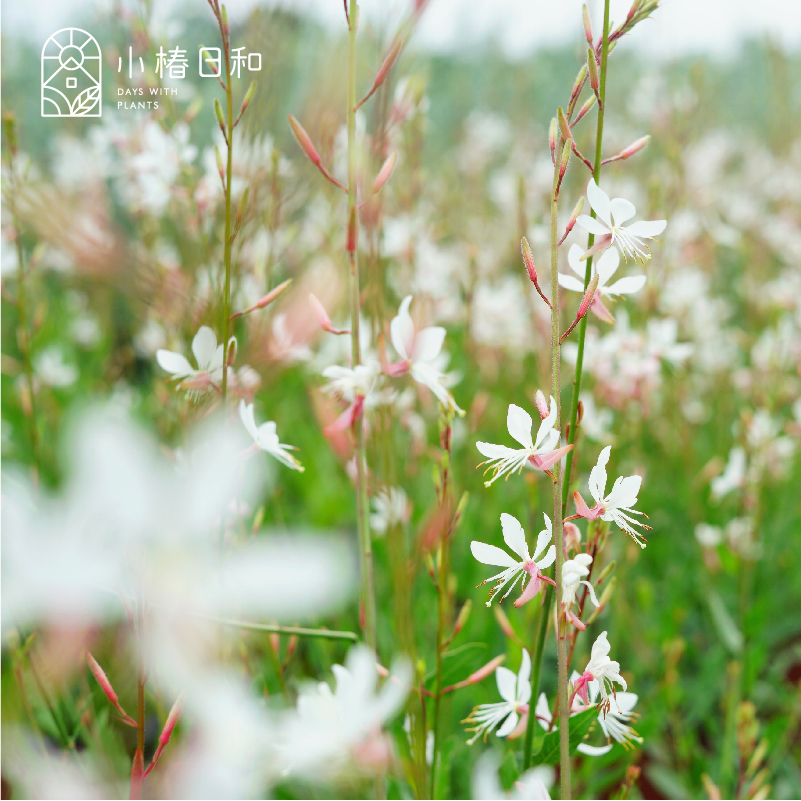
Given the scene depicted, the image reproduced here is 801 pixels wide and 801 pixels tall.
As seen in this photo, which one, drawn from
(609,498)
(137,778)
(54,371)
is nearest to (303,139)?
(609,498)

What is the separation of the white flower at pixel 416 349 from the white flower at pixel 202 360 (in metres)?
0.13

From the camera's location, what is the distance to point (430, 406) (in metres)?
1.60

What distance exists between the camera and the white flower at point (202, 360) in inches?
18.5

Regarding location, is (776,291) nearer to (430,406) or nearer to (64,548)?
(430,406)

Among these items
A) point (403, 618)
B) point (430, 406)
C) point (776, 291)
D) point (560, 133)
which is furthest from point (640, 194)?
point (403, 618)

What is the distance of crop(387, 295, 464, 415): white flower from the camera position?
0.48m

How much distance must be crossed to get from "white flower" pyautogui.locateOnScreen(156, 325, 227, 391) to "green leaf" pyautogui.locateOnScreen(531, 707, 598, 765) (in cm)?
35

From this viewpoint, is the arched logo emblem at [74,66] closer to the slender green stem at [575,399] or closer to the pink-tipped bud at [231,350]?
the pink-tipped bud at [231,350]

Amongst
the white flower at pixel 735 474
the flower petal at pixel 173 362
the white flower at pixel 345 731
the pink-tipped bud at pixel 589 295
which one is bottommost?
the white flower at pixel 735 474

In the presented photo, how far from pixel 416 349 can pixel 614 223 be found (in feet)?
0.55

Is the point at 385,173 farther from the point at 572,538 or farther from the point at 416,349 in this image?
the point at 572,538

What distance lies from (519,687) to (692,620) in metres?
1.13

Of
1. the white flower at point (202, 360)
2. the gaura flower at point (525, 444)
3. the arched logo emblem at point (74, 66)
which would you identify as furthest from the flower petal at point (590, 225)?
the arched logo emblem at point (74, 66)

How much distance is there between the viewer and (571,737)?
20.1 inches
